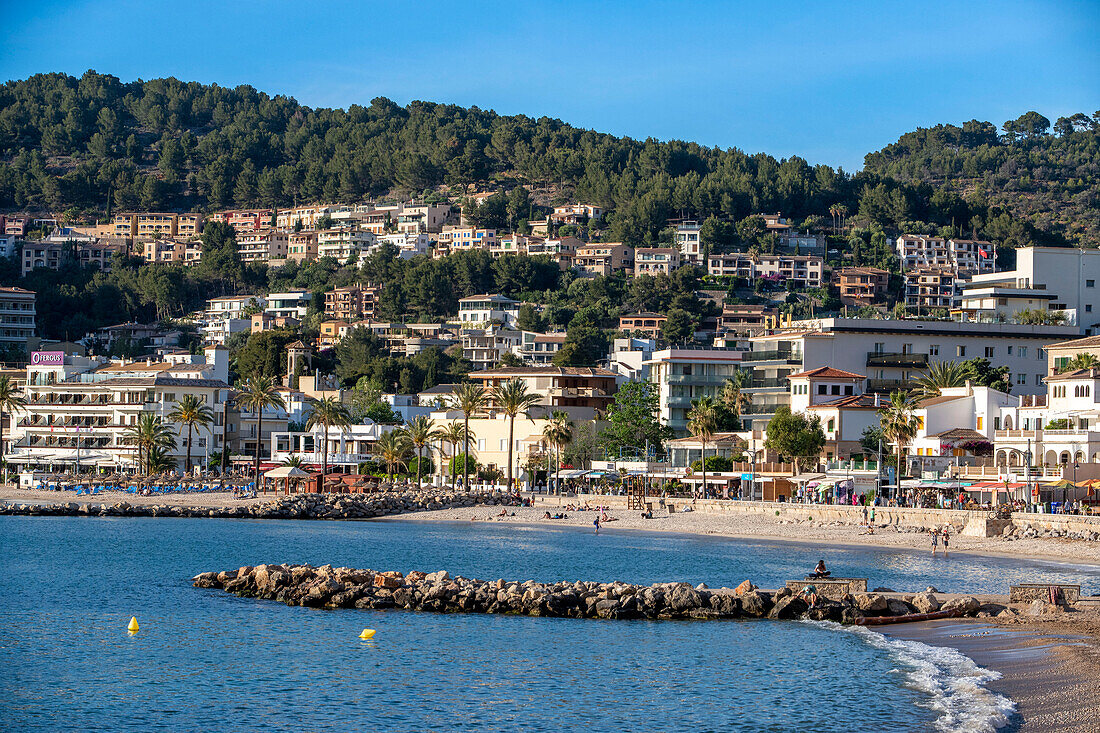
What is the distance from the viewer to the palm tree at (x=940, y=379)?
76.1 meters

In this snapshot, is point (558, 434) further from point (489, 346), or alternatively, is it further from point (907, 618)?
point (489, 346)

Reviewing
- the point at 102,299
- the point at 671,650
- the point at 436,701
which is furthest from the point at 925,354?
the point at 102,299

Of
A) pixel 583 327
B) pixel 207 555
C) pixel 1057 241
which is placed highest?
pixel 1057 241

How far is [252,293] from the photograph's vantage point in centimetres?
19150

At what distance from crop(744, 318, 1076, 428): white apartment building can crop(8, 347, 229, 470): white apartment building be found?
40.4 m

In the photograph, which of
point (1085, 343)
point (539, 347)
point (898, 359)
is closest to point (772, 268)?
point (539, 347)

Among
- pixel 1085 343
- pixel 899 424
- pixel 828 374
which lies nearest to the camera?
pixel 899 424

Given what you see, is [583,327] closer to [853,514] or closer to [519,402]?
[519,402]

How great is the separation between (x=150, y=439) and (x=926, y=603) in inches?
2723

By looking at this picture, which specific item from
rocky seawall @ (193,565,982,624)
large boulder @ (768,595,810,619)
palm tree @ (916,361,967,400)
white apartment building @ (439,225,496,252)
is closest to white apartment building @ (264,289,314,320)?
white apartment building @ (439,225,496,252)

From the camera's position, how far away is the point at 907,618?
32562 millimetres

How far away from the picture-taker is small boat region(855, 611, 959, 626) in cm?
3244

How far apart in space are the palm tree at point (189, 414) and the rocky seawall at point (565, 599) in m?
54.8

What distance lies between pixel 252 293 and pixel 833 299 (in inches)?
3233
